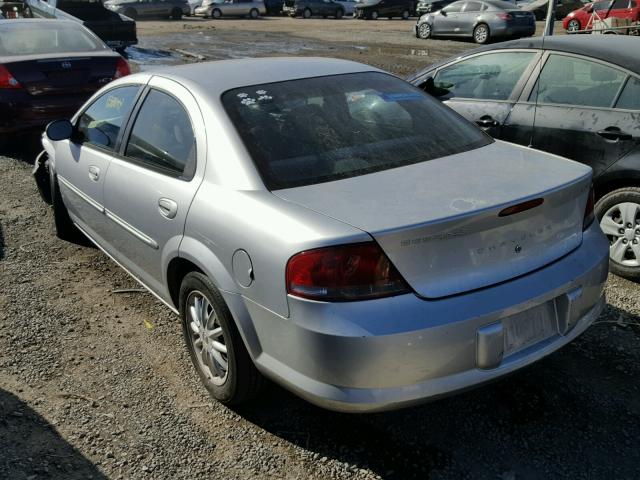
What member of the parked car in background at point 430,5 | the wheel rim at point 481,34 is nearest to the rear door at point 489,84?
the wheel rim at point 481,34

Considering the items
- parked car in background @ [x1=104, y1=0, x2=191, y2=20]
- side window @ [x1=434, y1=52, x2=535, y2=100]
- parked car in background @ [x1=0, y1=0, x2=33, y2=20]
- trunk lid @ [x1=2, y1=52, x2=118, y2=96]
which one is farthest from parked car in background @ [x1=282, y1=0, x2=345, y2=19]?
side window @ [x1=434, y1=52, x2=535, y2=100]

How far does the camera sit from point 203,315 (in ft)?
10.1

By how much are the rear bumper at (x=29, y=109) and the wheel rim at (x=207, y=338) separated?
519 centimetres

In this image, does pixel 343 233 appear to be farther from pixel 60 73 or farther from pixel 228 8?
pixel 228 8

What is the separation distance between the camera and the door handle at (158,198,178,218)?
10.2 feet

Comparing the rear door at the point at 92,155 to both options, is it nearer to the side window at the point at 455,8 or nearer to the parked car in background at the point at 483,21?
the parked car in background at the point at 483,21

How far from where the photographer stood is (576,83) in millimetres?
4598

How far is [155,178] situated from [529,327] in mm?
1969

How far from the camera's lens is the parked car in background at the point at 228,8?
35531 millimetres

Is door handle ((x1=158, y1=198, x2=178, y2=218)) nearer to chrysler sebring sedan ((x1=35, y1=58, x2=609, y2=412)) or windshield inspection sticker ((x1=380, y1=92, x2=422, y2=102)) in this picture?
chrysler sebring sedan ((x1=35, y1=58, x2=609, y2=412))

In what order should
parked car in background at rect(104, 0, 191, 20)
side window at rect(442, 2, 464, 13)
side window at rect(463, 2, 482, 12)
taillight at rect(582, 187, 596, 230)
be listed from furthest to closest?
1. parked car in background at rect(104, 0, 191, 20)
2. side window at rect(442, 2, 464, 13)
3. side window at rect(463, 2, 482, 12)
4. taillight at rect(582, 187, 596, 230)

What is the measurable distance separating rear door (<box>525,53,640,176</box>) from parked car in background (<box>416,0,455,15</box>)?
30028mm

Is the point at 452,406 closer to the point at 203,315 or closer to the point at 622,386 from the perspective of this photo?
the point at 622,386

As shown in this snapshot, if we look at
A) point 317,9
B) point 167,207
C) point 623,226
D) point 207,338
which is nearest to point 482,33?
point 623,226
